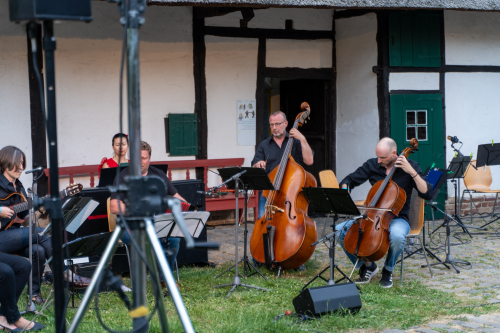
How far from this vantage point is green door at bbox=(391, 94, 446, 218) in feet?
28.8

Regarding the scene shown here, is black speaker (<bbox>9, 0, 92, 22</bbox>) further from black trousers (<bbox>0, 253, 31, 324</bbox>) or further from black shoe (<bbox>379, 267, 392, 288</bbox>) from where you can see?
black shoe (<bbox>379, 267, 392, 288</bbox>)

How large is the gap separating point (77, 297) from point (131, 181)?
3.06 m

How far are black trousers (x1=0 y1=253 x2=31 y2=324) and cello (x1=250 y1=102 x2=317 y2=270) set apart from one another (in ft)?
7.13

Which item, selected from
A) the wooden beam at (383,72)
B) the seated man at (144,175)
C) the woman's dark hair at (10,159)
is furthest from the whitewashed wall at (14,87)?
the wooden beam at (383,72)

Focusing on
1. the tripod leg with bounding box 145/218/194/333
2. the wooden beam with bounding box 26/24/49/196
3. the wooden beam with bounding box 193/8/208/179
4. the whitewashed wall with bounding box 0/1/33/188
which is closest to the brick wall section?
the wooden beam with bounding box 193/8/208/179

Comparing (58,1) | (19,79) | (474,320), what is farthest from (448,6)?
(58,1)

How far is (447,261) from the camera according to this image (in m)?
5.87

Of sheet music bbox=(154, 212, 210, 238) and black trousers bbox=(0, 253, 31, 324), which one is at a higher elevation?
sheet music bbox=(154, 212, 210, 238)

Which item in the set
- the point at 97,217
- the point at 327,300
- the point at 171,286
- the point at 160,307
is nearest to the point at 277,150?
the point at 97,217

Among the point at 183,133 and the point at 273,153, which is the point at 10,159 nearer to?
the point at 273,153

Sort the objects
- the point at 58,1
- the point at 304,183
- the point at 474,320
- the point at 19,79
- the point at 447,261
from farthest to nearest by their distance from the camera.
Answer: the point at 19,79 < the point at 447,261 < the point at 304,183 < the point at 474,320 < the point at 58,1

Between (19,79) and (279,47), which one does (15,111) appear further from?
(279,47)

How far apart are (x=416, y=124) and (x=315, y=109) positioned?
170cm

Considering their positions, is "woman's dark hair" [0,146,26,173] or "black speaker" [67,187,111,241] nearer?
"woman's dark hair" [0,146,26,173]
